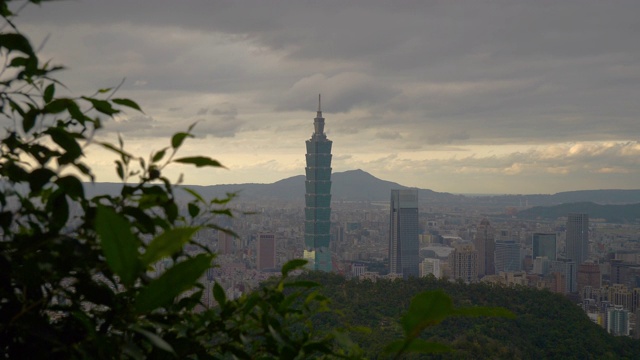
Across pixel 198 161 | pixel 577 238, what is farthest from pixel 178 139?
pixel 577 238

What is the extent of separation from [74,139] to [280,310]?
0.78ft

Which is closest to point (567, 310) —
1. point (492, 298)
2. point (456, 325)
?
point (492, 298)

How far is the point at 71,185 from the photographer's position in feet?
1.57

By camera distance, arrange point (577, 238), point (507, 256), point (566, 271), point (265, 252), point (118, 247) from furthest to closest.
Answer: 1. point (577, 238)
2. point (507, 256)
3. point (566, 271)
4. point (265, 252)
5. point (118, 247)

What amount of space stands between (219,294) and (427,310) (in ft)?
1.01

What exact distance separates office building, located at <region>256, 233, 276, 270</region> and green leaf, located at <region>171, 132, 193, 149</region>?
21429 millimetres

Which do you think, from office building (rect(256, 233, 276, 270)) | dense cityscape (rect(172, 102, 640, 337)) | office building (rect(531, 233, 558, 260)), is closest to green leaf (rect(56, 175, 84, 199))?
dense cityscape (rect(172, 102, 640, 337))

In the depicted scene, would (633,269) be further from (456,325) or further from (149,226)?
(149,226)

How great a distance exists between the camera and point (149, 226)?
529mm

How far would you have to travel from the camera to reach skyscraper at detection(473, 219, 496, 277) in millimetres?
30859

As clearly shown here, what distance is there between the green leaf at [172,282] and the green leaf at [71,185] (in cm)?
21

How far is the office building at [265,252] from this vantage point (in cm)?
2236

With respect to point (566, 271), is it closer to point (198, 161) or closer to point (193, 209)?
point (193, 209)

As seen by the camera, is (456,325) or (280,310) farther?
(456,325)
